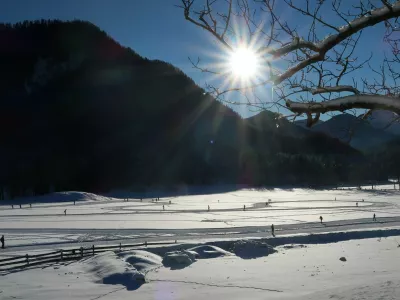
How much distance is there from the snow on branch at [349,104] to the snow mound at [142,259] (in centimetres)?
1336

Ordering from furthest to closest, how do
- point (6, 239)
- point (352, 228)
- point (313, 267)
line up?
1. point (352, 228)
2. point (6, 239)
3. point (313, 267)

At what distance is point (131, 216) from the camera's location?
3806cm

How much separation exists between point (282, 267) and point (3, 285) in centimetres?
1047

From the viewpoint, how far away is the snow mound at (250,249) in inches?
800

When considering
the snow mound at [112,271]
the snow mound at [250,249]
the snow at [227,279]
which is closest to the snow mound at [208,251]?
the snow at [227,279]

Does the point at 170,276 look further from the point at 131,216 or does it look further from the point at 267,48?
the point at 131,216

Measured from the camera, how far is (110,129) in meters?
140

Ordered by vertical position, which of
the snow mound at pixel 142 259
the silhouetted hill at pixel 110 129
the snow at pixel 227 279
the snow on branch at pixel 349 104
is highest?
the silhouetted hill at pixel 110 129

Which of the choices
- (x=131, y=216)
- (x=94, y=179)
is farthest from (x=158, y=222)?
(x=94, y=179)

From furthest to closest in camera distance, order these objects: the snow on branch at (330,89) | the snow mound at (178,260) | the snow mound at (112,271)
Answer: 1. the snow mound at (178,260)
2. the snow mound at (112,271)
3. the snow on branch at (330,89)

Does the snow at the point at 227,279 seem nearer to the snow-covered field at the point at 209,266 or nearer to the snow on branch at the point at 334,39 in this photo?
the snow-covered field at the point at 209,266

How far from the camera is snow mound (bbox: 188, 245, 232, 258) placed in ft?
65.8

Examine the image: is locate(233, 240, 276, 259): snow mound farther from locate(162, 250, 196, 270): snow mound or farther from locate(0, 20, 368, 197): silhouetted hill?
locate(0, 20, 368, 197): silhouetted hill

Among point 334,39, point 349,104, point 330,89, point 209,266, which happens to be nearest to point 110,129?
point 209,266
